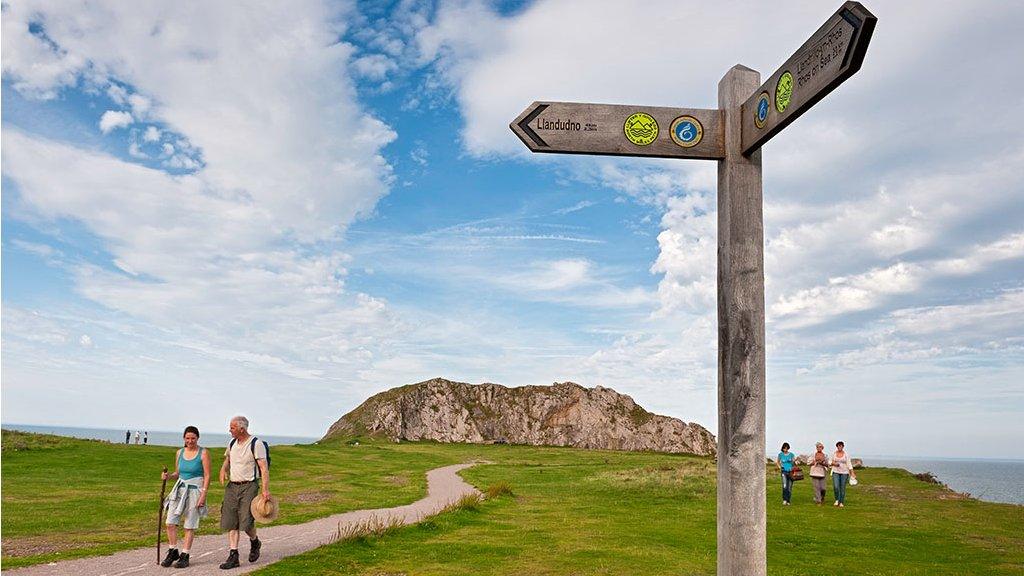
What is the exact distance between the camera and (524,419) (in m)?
113

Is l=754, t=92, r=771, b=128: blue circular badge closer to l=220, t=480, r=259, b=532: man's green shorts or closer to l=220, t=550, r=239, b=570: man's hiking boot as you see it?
l=220, t=480, r=259, b=532: man's green shorts

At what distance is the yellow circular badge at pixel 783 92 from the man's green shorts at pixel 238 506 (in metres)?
10.7

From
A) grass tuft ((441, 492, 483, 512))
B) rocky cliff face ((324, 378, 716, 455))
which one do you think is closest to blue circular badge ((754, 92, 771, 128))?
grass tuft ((441, 492, 483, 512))

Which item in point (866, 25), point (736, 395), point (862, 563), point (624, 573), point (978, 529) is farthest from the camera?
point (978, 529)

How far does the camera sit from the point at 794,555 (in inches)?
536

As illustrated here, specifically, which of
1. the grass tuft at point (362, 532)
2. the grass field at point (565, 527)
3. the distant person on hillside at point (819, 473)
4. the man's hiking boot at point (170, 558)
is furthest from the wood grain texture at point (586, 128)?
the distant person on hillside at point (819, 473)

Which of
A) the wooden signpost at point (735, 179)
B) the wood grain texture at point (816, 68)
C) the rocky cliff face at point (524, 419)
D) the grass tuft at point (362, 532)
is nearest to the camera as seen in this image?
the wood grain texture at point (816, 68)

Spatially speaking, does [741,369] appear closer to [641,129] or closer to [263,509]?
[641,129]

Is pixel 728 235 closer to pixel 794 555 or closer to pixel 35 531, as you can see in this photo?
pixel 794 555

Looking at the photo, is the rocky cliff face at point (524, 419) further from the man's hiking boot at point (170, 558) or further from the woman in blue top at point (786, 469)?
the man's hiking boot at point (170, 558)

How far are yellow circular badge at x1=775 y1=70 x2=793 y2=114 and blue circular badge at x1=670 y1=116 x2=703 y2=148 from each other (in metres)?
0.89

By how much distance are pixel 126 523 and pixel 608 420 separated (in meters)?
98.6

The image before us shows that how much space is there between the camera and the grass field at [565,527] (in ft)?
40.6

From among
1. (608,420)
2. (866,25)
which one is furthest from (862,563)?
(608,420)
